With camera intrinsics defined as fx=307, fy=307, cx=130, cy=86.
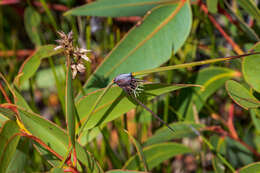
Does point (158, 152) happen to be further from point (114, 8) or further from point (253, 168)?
point (114, 8)

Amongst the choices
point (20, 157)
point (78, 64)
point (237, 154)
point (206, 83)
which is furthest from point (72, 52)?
Result: point (237, 154)

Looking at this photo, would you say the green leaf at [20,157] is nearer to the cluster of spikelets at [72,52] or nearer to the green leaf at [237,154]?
the cluster of spikelets at [72,52]

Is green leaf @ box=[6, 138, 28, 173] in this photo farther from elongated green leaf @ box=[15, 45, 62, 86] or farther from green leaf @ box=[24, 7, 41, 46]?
green leaf @ box=[24, 7, 41, 46]

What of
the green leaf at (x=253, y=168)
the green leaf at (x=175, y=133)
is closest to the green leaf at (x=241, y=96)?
the green leaf at (x=253, y=168)

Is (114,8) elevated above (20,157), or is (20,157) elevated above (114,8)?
(114,8)

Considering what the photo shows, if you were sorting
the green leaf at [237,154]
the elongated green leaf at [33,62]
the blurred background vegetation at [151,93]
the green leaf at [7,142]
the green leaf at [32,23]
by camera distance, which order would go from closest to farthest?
the green leaf at [7,142] < the blurred background vegetation at [151,93] < the elongated green leaf at [33,62] < the green leaf at [237,154] < the green leaf at [32,23]

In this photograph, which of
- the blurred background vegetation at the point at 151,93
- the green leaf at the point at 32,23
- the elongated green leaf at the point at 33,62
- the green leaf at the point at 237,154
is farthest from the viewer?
the green leaf at the point at 32,23
